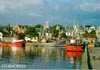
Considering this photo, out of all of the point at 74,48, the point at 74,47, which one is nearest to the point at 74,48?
the point at 74,48

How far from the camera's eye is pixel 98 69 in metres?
31.5

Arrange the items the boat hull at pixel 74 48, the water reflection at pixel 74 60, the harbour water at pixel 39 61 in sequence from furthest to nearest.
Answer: the boat hull at pixel 74 48
the water reflection at pixel 74 60
the harbour water at pixel 39 61

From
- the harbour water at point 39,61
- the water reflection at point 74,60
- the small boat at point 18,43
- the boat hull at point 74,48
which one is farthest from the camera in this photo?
the small boat at point 18,43

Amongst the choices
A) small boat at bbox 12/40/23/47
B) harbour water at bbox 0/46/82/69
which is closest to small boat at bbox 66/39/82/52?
harbour water at bbox 0/46/82/69

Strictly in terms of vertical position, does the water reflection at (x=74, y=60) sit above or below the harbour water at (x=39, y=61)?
below

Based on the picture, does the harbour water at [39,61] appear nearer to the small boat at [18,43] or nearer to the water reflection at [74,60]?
the water reflection at [74,60]

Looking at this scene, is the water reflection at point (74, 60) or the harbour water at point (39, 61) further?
the water reflection at point (74, 60)

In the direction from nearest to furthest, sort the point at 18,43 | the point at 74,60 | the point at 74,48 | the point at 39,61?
the point at 39,61 < the point at 74,60 < the point at 74,48 < the point at 18,43

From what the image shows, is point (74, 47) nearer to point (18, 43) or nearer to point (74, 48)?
point (74, 48)

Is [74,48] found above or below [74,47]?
below

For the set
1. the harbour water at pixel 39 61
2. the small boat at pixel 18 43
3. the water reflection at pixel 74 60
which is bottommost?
the water reflection at pixel 74 60

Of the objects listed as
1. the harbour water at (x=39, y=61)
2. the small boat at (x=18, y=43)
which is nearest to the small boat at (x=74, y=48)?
the harbour water at (x=39, y=61)

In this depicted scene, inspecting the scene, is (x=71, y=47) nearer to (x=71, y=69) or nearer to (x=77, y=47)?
(x=77, y=47)

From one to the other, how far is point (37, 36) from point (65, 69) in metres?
158
